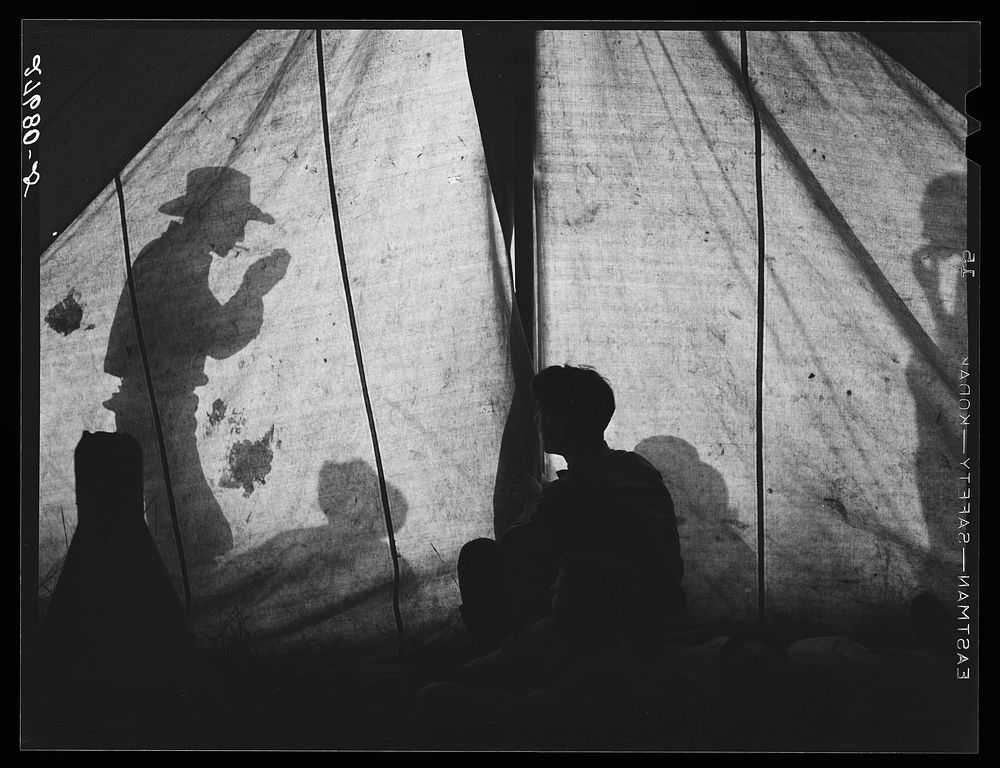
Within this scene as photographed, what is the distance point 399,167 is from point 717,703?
55.1 inches

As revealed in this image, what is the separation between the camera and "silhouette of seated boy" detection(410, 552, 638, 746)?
2070 mm

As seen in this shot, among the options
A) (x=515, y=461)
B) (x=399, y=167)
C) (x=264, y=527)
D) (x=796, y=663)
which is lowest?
(x=796, y=663)

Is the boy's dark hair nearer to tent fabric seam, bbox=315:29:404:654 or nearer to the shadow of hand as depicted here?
tent fabric seam, bbox=315:29:404:654

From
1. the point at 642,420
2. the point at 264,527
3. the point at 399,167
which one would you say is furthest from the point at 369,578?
the point at 399,167

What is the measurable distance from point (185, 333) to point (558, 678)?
115 cm

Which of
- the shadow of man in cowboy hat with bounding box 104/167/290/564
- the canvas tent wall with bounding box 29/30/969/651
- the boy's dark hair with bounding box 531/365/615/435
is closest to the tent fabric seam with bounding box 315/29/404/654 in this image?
the canvas tent wall with bounding box 29/30/969/651

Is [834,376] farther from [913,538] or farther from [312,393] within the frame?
[312,393]

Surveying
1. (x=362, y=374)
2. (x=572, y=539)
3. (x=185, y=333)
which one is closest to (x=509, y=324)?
(x=362, y=374)

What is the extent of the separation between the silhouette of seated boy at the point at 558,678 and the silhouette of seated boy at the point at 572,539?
0.03 meters

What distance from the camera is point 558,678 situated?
6.86ft

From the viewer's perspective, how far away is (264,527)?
218 centimetres

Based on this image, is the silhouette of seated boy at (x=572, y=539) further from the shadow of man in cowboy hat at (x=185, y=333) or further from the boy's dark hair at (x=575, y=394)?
the shadow of man in cowboy hat at (x=185, y=333)

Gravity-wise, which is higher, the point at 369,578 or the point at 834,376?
the point at 834,376

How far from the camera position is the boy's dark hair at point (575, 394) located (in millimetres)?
2131
